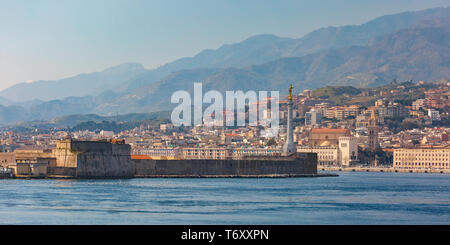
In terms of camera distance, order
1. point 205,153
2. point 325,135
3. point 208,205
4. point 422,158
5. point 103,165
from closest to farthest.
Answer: point 208,205, point 103,165, point 205,153, point 422,158, point 325,135

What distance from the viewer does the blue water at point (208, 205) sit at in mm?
40188

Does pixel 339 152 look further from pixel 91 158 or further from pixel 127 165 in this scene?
pixel 91 158

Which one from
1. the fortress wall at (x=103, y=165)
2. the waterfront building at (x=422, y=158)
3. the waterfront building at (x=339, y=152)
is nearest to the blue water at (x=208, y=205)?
the fortress wall at (x=103, y=165)

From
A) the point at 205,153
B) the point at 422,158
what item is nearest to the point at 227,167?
the point at 205,153

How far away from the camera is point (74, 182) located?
231ft

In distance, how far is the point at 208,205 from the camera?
4822 cm

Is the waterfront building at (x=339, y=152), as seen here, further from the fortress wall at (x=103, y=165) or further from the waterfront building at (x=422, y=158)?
the fortress wall at (x=103, y=165)

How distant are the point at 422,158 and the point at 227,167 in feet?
192

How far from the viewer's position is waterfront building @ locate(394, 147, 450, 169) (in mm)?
139250

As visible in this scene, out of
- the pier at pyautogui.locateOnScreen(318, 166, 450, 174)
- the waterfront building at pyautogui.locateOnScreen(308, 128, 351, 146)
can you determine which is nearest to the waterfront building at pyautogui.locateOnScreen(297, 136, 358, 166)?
the pier at pyautogui.locateOnScreen(318, 166, 450, 174)

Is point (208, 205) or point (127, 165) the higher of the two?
point (127, 165)

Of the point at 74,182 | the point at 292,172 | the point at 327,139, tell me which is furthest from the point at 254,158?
the point at 327,139

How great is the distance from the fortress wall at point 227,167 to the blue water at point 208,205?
19.4 metres
